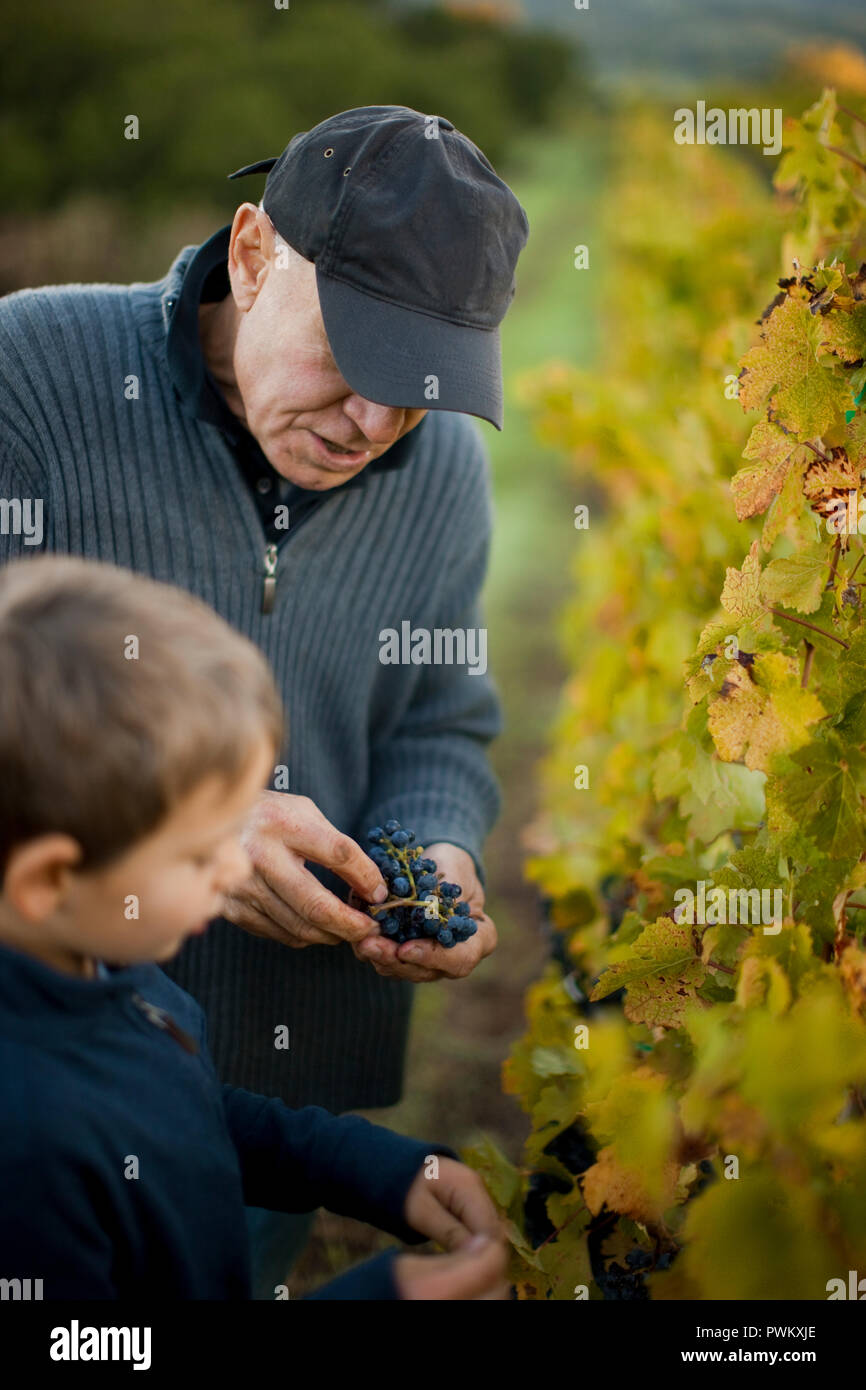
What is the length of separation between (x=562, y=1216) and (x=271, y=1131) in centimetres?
48

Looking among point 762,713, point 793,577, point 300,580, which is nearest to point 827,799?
point 762,713

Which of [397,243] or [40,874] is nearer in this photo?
[40,874]

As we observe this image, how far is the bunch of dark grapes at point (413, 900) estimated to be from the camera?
4.92ft

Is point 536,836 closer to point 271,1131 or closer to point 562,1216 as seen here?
point 562,1216

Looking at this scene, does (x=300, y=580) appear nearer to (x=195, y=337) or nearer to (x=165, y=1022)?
(x=195, y=337)

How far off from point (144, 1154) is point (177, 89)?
1463cm

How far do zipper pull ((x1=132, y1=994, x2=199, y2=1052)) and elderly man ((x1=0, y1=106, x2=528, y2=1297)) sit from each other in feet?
0.99

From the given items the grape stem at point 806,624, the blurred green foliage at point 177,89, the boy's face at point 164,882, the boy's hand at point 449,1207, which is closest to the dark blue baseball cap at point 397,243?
the grape stem at point 806,624

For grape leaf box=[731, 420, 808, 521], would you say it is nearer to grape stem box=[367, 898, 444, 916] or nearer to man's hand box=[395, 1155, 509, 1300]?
grape stem box=[367, 898, 444, 916]

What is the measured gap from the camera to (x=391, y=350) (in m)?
1.38

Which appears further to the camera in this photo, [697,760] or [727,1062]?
[697,760]

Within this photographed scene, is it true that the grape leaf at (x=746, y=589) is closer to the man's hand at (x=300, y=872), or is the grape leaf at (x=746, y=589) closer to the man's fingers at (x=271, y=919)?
the man's hand at (x=300, y=872)
